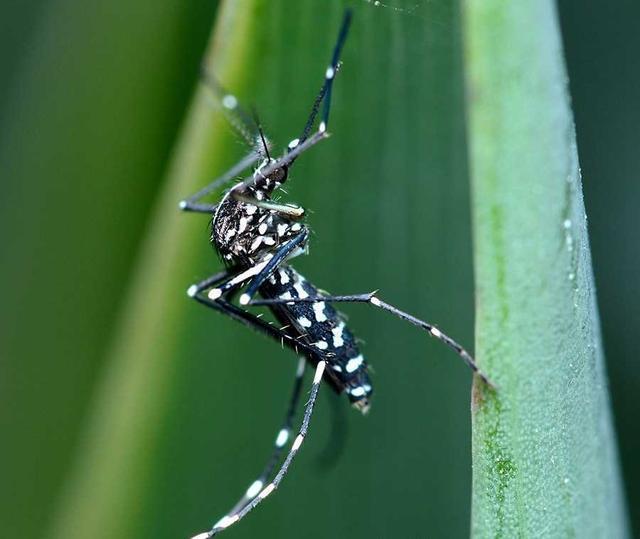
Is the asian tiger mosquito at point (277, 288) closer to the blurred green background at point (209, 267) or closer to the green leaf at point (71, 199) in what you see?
the blurred green background at point (209, 267)

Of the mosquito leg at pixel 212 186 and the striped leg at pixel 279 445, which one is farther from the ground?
the mosquito leg at pixel 212 186

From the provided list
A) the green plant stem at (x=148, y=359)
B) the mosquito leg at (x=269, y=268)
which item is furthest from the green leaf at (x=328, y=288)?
the mosquito leg at (x=269, y=268)

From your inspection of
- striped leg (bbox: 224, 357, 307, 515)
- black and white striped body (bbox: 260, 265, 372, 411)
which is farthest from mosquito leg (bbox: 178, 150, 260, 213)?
striped leg (bbox: 224, 357, 307, 515)

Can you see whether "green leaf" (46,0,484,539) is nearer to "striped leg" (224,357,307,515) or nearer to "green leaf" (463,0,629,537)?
"striped leg" (224,357,307,515)

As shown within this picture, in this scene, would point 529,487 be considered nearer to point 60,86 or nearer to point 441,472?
point 441,472

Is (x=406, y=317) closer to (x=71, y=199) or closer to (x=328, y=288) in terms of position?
(x=328, y=288)

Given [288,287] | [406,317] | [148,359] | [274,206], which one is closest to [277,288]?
[288,287]

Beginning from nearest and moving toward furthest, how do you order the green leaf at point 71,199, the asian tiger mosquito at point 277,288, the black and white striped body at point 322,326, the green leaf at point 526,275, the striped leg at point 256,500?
the green leaf at point 526,275 → the green leaf at point 71,199 → the striped leg at point 256,500 → the asian tiger mosquito at point 277,288 → the black and white striped body at point 322,326
